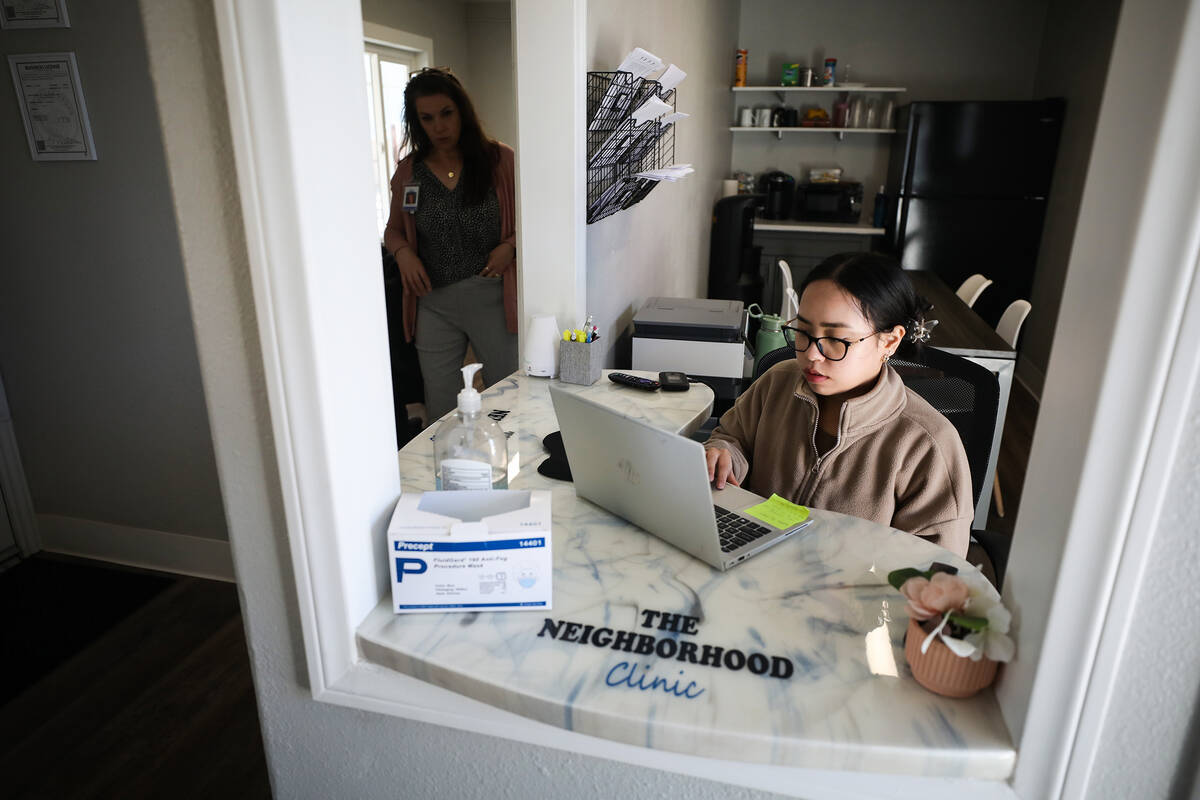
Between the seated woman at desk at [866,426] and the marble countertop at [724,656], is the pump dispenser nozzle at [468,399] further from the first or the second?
the seated woman at desk at [866,426]

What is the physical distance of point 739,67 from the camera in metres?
5.66

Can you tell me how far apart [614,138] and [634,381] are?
0.77 meters

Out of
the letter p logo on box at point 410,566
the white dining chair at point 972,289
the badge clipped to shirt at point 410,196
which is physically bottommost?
the white dining chair at point 972,289

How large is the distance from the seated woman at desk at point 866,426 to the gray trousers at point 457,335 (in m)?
1.22

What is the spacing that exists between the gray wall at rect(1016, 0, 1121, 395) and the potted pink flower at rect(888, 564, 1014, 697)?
3798mm

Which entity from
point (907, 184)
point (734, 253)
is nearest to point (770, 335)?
point (734, 253)

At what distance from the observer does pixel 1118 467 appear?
A: 2.26 ft

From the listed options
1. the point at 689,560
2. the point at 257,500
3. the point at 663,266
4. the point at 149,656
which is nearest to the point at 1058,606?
the point at 689,560

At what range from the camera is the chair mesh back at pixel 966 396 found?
162 centimetres

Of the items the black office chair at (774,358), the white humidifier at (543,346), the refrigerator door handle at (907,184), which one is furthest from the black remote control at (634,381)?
the refrigerator door handle at (907,184)

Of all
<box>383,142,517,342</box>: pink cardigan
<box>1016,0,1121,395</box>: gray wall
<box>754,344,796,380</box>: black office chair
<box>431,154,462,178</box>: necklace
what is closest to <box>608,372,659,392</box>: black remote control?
<box>754,344,796,380</box>: black office chair

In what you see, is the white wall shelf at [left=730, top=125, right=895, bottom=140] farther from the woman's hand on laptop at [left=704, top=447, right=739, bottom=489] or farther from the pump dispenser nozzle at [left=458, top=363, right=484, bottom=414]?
the pump dispenser nozzle at [left=458, top=363, right=484, bottom=414]

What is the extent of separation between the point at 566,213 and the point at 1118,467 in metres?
1.56

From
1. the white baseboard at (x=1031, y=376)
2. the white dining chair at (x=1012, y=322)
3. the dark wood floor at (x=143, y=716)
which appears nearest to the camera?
the dark wood floor at (x=143, y=716)
